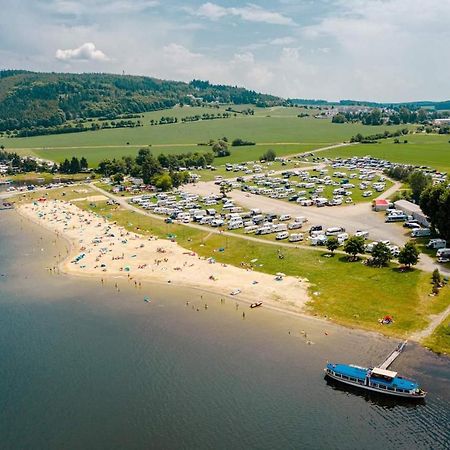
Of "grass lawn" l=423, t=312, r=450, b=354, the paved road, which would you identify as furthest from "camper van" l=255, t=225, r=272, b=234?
"grass lawn" l=423, t=312, r=450, b=354

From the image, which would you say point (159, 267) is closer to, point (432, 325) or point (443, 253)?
point (432, 325)

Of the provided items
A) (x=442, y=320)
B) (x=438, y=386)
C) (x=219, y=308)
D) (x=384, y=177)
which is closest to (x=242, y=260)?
(x=219, y=308)

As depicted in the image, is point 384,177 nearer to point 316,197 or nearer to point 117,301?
point 316,197

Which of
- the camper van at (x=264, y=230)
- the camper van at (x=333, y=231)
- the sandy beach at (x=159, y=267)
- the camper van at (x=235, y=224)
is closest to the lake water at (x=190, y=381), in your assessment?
the sandy beach at (x=159, y=267)

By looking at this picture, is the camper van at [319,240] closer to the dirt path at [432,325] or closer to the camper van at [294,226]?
the camper van at [294,226]

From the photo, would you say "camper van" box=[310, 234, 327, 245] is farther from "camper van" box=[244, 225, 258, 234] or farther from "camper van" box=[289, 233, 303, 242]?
"camper van" box=[244, 225, 258, 234]

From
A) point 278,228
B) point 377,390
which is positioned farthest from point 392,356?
point 278,228

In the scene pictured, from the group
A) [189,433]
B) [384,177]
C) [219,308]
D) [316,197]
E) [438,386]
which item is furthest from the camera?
[384,177]
